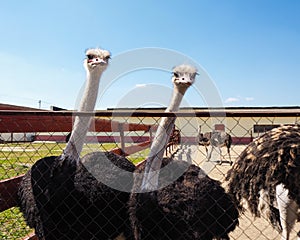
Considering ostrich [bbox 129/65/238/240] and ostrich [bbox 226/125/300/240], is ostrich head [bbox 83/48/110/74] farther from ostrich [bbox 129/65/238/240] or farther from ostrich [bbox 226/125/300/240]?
ostrich [bbox 226/125/300/240]

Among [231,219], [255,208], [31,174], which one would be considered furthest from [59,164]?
[255,208]

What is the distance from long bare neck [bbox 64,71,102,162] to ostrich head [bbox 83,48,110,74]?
0.06 meters

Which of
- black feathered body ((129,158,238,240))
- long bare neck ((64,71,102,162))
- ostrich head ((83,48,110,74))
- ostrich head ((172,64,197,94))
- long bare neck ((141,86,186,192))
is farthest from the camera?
ostrich head ((83,48,110,74))

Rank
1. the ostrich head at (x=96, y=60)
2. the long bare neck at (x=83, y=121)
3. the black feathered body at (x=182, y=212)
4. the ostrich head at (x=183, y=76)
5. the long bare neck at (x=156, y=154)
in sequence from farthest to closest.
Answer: the ostrich head at (x=96, y=60)
the ostrich head at (x=183, y=76)
the long bare neck at (x=83, y=121)
the long bare neck at (x=156, y=154)
the black feathered body at (x=182, y=212)

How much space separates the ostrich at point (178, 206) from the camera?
276 cm

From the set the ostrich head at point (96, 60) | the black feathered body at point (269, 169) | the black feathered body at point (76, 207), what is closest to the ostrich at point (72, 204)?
the black feathered body at point (76, 207)

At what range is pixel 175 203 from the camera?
9.10 ft

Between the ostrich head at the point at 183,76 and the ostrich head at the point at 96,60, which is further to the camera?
the ostrich head at the point at 96,60

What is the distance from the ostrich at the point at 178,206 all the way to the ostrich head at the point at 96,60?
1.30 m

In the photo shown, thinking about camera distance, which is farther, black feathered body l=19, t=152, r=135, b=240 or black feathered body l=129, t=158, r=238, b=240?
black feathered body l=19, t=152, r=135, b=240

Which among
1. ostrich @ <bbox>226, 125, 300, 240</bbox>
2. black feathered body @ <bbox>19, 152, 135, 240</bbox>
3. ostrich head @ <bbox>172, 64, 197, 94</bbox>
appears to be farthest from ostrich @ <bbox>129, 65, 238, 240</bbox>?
ostrich head @ <bbox>172, 64, 197, 94</bbox>

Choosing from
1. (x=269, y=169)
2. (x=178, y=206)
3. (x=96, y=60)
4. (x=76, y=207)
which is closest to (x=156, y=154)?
(x=178, y=206)

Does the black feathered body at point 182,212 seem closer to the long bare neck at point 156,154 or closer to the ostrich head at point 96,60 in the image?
the long bare neck at point 156,154

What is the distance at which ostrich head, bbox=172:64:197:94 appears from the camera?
3629 mm
